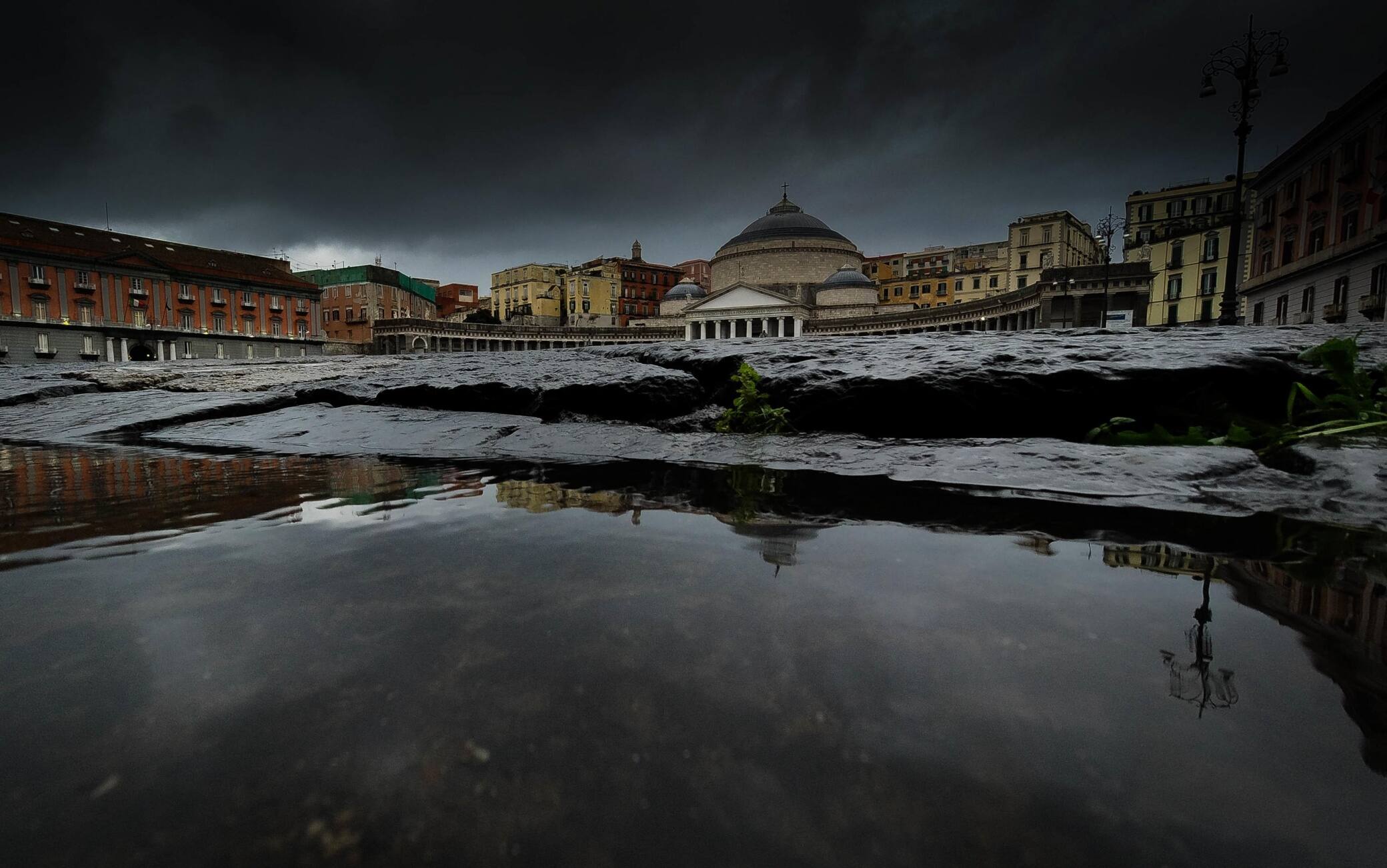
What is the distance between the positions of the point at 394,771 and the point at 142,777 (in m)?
0.35

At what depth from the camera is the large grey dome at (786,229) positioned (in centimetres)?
6494

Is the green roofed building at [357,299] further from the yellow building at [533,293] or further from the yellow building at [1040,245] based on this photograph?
the yellow building at [1040,245]

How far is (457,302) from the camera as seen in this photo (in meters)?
87.2

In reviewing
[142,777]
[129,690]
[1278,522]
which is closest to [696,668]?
[142,777]

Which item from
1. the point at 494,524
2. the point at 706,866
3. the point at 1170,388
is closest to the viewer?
the point at 706,866

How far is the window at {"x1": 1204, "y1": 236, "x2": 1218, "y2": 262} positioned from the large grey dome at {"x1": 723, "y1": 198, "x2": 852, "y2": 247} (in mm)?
33013

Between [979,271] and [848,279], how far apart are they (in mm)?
18717

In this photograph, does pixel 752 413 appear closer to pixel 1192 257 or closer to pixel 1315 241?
pixel 1315 241

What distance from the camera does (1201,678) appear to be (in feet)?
3.85

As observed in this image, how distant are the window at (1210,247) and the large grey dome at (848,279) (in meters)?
26.3

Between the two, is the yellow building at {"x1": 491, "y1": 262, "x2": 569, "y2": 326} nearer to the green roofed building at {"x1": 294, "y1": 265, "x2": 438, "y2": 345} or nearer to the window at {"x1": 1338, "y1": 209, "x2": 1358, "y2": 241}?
the green roofed building at {"x1": 294, "y1": 265, "x2": 438, "y2": 345}

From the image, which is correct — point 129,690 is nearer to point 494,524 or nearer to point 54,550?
point 494,524

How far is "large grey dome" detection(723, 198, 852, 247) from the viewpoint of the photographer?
64.9m

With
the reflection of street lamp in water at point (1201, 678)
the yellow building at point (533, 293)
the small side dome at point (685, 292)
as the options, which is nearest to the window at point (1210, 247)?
the small side dome at point (685, 292)
